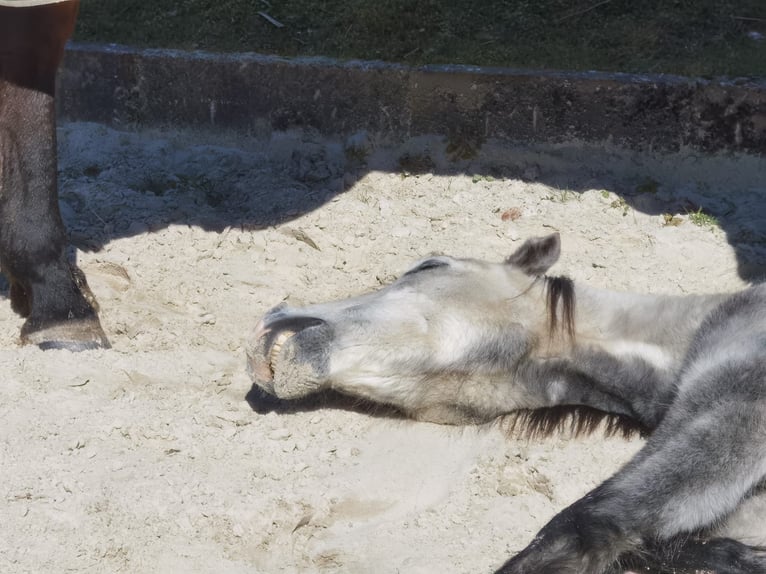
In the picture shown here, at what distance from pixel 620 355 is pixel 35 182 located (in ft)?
6.26

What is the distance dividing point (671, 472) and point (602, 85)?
7.64ft

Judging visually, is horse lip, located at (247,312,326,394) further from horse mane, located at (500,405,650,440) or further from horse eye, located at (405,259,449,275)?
horse mane, located at (500,405,650,440)

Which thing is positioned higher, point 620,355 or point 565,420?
point 620,355

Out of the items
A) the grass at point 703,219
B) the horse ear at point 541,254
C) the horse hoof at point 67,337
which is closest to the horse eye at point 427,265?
the horse ear at point 541,254

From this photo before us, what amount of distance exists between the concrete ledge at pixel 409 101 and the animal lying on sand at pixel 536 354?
134 centimetres

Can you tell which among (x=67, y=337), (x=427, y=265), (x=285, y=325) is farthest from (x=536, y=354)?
(x=67, y=337)

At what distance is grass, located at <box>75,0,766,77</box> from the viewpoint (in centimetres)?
472

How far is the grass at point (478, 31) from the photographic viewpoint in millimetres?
4723

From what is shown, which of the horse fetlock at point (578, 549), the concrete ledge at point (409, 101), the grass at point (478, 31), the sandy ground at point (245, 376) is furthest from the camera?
the grass at point (478, 31)

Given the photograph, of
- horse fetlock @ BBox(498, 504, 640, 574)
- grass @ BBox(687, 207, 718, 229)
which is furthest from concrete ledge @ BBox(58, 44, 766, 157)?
horse fetlock @ BBox(498, 504, 640, 574)

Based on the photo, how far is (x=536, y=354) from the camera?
3.11m

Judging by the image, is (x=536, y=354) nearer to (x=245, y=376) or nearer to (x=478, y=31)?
(x=245, y=376)

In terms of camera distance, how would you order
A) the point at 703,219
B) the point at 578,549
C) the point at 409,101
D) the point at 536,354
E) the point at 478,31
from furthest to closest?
1. the point at 478,31
2. the point at 409,101
3. the point at 703,219
4. the point at 536,354
5. the point at 578,549

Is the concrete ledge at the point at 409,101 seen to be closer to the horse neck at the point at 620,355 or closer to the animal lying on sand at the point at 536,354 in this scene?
the animal lying on sand at the point at 536,354
